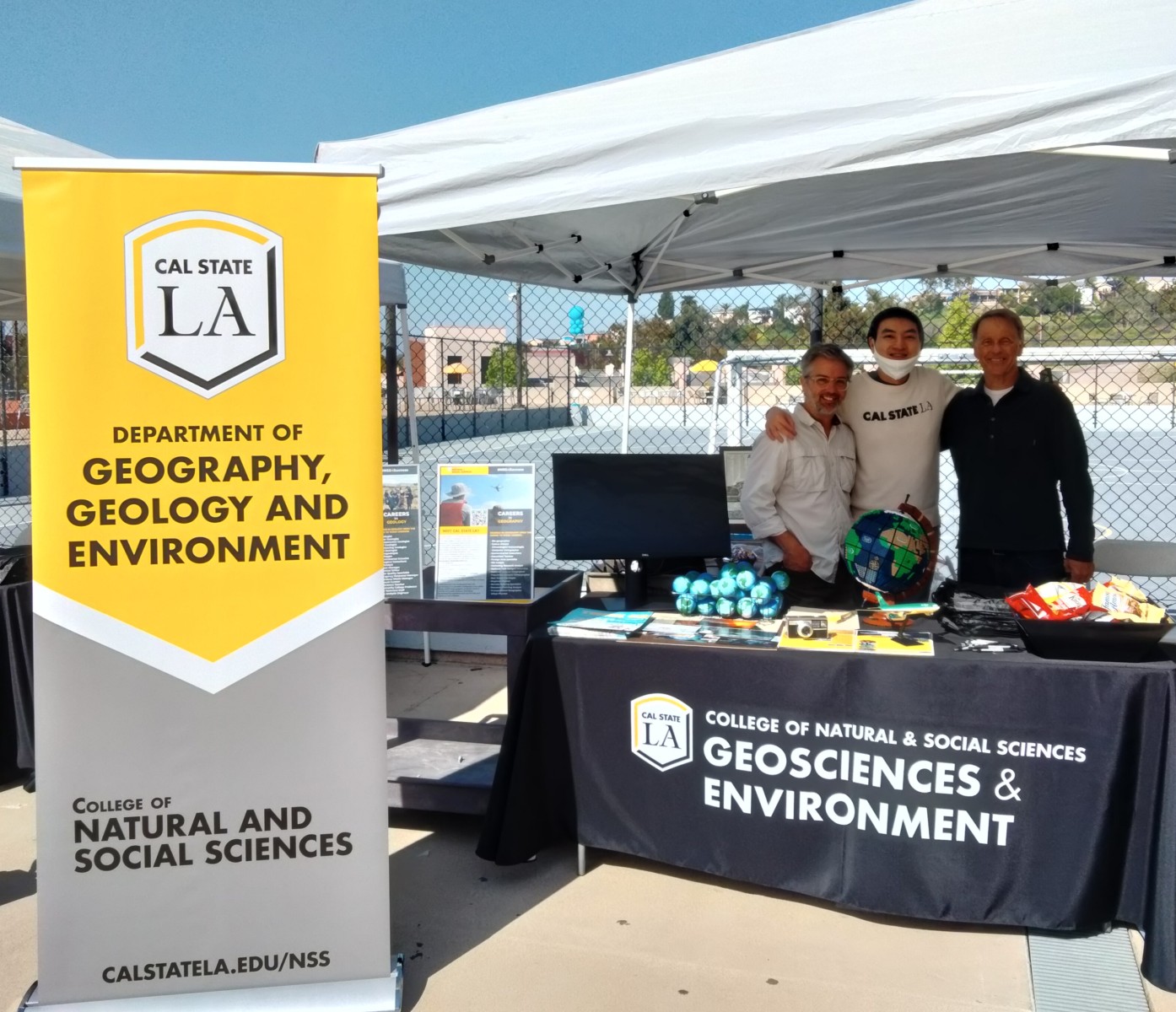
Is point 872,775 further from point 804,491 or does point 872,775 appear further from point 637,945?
point 804,491

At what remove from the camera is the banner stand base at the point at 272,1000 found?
219 centimetres

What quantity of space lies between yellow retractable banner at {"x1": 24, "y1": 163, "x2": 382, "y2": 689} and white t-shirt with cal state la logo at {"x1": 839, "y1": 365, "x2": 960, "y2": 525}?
2.00 m

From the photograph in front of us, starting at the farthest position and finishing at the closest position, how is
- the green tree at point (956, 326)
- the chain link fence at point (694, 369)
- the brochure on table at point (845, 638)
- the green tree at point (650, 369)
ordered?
the green tree at point (650, 369) < the green tree at point (956, 326) < the chain link fence at point (694, 369) < the brochure on table at point (845, 638)

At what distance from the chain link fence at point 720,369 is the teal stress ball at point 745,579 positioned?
150cm

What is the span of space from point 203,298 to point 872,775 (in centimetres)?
197

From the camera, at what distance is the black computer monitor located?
3398 millimetres

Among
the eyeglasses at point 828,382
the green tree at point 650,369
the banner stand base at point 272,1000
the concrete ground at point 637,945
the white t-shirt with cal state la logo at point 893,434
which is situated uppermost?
the green tree at point 650,369

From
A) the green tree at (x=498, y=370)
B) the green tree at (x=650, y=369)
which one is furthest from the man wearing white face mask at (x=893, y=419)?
the green tree at (x=498, y=370)

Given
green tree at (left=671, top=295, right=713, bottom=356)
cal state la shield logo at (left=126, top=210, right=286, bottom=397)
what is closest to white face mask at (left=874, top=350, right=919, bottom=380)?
cal state la shield logo at (left=126, top=210, right=286, bottom=397)

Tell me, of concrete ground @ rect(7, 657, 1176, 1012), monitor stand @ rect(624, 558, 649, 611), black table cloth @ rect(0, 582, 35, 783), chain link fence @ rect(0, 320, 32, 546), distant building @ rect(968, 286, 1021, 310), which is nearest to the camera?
concrete ground @ rect(7, 657, 1176, 1012)

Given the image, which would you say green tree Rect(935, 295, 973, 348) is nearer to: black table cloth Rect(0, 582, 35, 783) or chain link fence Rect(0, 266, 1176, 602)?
chain link fence Rect(0, 266, 1176, 602)

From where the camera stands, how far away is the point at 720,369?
6871 mm

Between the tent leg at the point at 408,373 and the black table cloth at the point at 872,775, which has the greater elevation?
the tent leg at the point at 408,373

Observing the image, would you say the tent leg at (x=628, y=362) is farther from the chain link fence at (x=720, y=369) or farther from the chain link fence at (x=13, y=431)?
the chain link fence at (x=13, y=431)
